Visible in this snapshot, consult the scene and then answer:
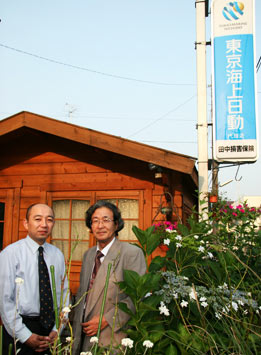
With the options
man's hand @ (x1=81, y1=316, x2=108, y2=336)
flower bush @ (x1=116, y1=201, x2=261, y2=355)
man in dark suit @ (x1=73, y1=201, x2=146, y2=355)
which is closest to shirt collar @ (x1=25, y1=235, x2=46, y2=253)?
man in dark suit @ (x1=73, y1=201, x2=146, y2=355)

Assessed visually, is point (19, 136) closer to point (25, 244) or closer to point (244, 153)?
point (244, 153)

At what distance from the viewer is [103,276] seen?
7.35 feet

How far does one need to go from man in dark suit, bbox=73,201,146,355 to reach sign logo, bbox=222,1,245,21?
551 cm

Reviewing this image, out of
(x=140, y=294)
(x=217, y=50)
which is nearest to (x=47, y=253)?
(x=140, y=294)

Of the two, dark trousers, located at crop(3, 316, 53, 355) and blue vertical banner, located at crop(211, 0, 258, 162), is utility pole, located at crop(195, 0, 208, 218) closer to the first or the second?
blue vertical banner, located at crop(211, 0, 258, 162)

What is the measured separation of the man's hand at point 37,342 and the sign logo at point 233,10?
6.28 m

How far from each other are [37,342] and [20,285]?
0.34 m

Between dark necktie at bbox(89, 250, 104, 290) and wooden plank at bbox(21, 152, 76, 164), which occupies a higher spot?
wooden plank at bbox(21, 152, 76, 164)

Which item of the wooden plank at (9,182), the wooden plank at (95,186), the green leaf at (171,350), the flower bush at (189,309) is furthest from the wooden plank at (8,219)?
the green leaf at (171,350)

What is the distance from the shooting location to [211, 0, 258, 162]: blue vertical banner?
20.3 ft

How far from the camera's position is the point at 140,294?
1606mm

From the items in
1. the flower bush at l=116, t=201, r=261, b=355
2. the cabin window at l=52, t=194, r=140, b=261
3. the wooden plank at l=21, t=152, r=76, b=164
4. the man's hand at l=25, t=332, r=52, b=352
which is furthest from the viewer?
the wooden plank at l=21, t=152, r=76, b=164

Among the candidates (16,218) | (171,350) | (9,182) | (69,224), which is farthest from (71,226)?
(171,350)

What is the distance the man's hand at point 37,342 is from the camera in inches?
83.9
